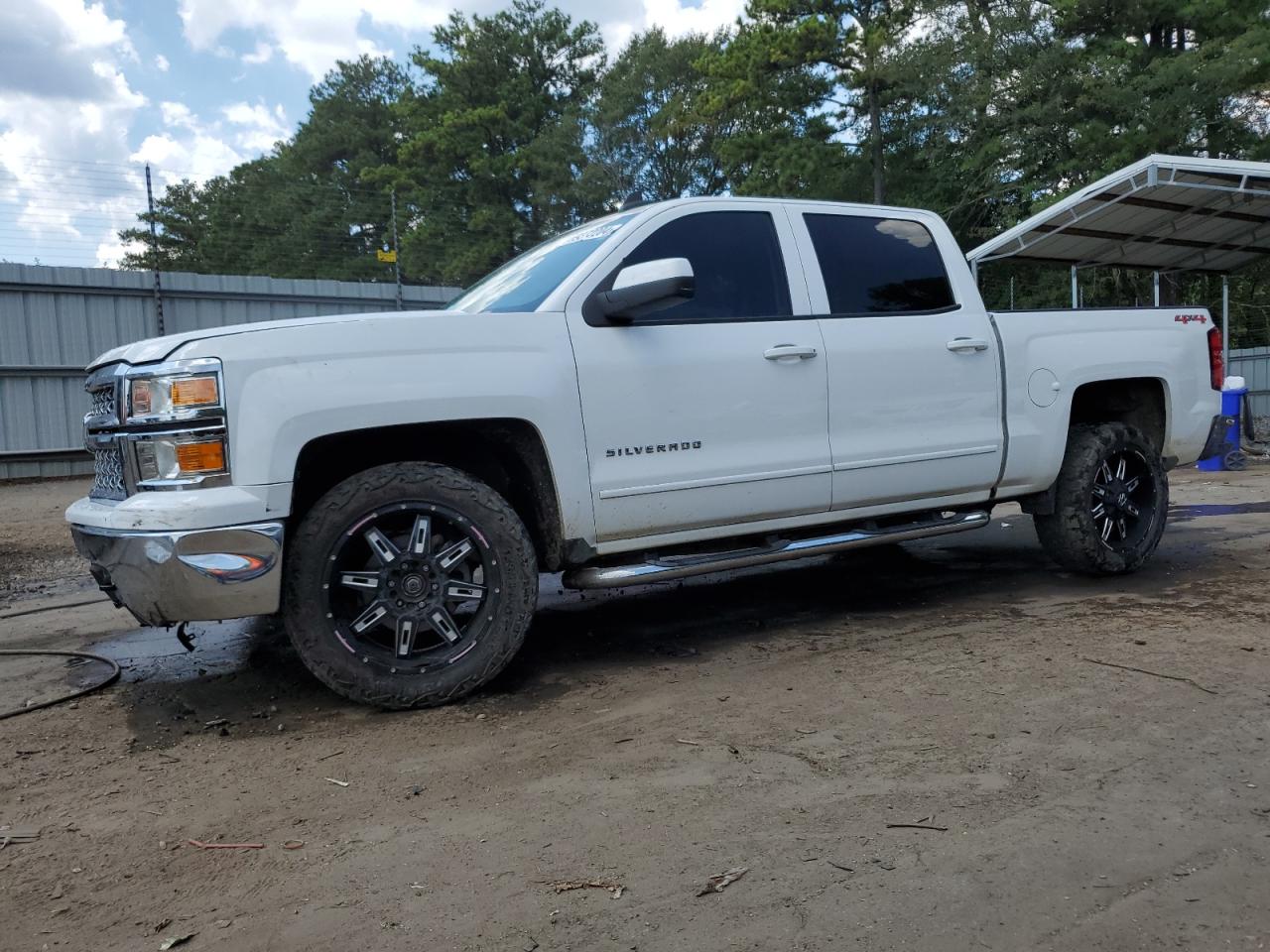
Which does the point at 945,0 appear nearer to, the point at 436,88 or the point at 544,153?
the point at 544,153

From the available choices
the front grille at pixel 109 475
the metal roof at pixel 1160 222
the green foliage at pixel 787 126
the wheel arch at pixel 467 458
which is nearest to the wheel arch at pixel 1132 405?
the wheel arch at pixel 467 458

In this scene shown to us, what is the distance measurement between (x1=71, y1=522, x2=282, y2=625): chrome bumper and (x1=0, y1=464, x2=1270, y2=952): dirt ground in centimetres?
48

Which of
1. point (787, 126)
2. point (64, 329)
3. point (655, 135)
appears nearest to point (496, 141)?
point (655, 135)

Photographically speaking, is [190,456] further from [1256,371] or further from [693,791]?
[1256,371]

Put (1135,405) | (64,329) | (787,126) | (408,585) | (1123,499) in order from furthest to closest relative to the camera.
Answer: (787,126), (64,329), (1135,405), (1123,499), (408,585)

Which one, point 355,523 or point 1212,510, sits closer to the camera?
point 355,523

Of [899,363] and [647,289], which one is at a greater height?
[647,289]

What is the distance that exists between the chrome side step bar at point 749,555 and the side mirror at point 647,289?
3.38ft

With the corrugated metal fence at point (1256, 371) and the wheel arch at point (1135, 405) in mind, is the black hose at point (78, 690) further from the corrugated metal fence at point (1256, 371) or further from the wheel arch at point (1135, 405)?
the corrugated metal fence at point (1256, 371)

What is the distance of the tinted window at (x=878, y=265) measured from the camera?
4793 millimetres

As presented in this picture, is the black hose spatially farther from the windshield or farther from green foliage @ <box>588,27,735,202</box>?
green foliage @ <box>588,27,735,202</box>

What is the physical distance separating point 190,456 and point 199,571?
397 millimetres

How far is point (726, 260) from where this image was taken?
4.54 meters

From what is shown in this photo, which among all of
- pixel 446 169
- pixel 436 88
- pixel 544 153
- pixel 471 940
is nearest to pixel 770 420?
pixel 471 940
